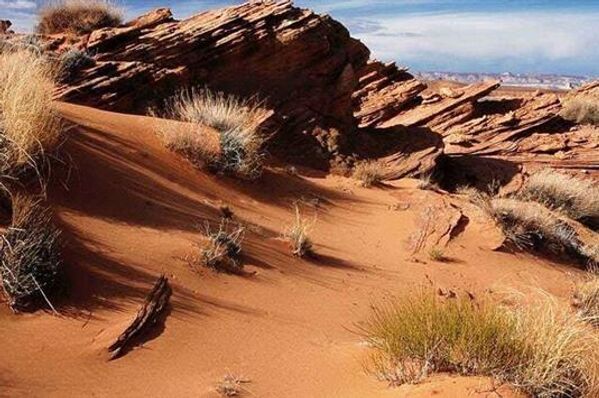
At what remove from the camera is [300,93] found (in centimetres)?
1588

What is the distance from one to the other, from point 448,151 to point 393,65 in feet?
30.5

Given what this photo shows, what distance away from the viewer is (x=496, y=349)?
423 cm

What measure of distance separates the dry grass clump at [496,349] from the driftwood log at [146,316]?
1.94 metres

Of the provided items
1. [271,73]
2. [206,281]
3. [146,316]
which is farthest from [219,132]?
[146,316]

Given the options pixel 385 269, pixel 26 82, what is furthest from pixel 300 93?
pixel 26 82

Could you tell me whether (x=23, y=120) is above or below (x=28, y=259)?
above

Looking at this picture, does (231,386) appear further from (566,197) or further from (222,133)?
(566,197)

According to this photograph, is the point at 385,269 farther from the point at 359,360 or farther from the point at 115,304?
the point at 115,304

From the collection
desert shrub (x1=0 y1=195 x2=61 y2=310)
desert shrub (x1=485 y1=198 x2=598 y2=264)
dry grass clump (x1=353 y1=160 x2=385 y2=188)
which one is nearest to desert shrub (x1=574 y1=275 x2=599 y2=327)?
desert shrub (x1=485 y1=198 x2=598 y2=264)

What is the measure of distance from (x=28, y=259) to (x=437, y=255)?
6.46 metres

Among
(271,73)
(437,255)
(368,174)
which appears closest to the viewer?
(437,255)

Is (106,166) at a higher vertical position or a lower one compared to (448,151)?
higher

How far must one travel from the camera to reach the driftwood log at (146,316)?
4889 mm

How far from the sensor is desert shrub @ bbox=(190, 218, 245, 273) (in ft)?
22.6
